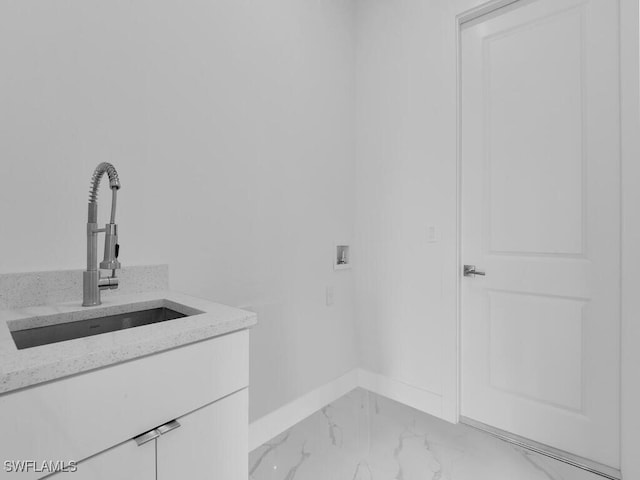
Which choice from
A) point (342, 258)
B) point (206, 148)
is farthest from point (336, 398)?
point (206, 148)

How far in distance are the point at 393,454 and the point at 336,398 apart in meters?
0.62

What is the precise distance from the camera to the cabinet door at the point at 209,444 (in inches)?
31.3

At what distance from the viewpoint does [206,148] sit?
1512 mm

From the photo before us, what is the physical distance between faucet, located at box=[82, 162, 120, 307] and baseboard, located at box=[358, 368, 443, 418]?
1.77 m

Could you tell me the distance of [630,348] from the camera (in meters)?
1.40

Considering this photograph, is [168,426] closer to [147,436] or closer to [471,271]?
[147,436]

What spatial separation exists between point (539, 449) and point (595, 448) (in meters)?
0.23

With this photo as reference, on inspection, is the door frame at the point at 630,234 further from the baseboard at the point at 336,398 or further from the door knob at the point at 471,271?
the baseboard at the point at 336,398

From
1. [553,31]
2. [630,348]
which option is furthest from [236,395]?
[553,31]

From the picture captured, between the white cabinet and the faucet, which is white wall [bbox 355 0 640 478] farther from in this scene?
the faucet

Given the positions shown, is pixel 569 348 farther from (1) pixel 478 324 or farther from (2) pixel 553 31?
(2) pixel 553 31

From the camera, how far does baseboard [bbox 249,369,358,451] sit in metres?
1.70

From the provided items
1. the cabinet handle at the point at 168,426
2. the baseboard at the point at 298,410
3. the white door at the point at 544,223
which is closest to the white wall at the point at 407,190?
the white door at the point at 544,223

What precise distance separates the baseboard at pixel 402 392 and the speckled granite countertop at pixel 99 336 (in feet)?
4.98
